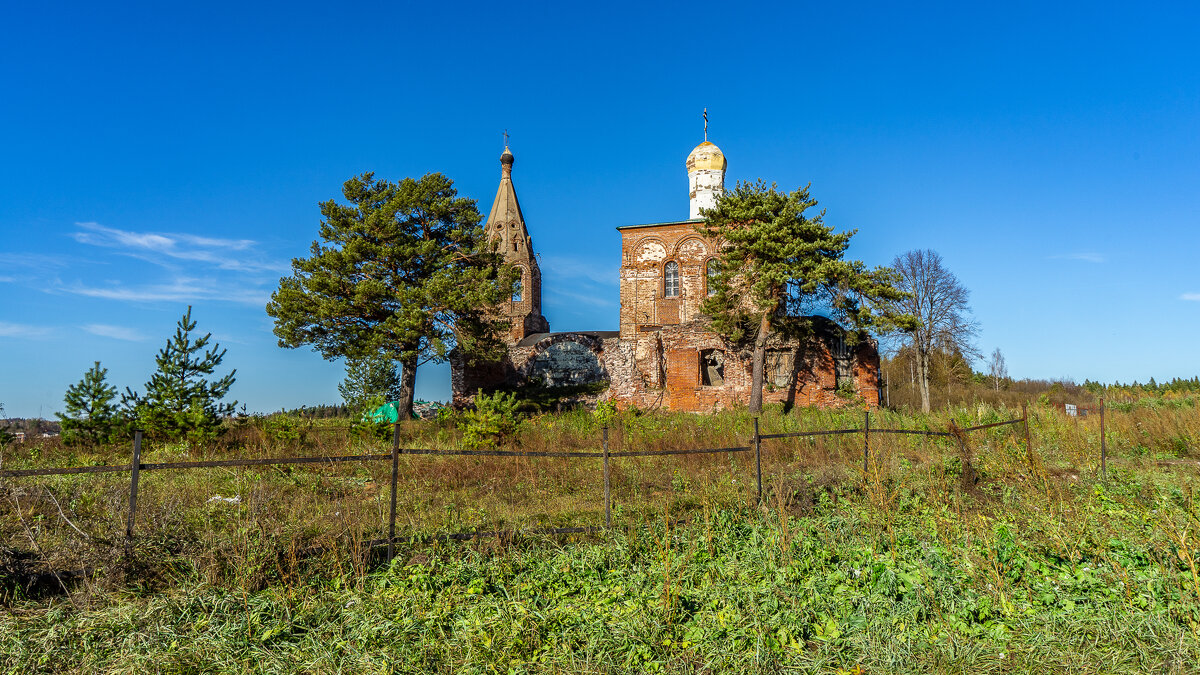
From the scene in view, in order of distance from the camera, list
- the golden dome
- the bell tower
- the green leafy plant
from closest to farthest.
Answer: the green leafy plant → the golden dome → the bell tower

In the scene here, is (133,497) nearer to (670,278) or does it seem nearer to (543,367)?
(543,367)

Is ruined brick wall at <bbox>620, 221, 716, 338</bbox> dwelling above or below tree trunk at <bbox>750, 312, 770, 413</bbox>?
above

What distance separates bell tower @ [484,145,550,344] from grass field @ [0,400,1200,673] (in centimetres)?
2631

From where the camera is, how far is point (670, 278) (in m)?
27.5

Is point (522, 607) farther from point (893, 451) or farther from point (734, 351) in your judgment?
point (734, 351)

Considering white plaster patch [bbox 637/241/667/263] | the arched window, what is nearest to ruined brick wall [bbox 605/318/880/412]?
the arched window

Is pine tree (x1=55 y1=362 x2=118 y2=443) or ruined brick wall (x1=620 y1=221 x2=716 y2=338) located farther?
ruined brick wall (x1=620 y1=221 x2=716 y2=338)

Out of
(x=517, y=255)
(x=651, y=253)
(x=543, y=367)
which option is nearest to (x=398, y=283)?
(x=543, y=367)

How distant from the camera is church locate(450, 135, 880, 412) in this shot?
75.6 feet

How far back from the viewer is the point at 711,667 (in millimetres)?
4023

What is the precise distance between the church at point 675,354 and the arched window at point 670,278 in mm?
43

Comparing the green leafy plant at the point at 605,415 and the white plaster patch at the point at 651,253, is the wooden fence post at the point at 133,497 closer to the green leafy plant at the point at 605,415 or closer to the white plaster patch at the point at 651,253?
the green leafy plant at the point at 605,415

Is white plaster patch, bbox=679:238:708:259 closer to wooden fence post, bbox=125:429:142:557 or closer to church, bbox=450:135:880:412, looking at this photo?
church, bbox=450:135:880:412

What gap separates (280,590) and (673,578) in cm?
313
